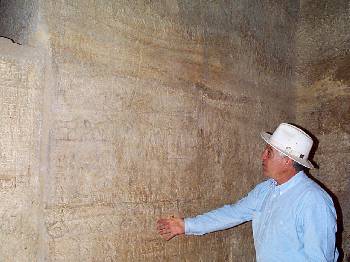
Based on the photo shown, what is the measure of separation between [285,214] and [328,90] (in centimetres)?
204

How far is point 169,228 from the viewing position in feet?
9.84

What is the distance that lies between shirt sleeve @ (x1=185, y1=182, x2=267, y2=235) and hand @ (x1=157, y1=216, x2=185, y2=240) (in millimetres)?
56

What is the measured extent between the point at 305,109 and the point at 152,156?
87.5 inches

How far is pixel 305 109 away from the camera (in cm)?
424

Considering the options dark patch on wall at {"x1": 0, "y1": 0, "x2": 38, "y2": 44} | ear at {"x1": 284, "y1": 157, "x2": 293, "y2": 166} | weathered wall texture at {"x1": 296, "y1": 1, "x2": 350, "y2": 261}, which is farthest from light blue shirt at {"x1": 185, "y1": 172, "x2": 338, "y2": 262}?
dark patch on wall at {"x1": 0, "y1": 0, "x2": 38, "y2": 44}

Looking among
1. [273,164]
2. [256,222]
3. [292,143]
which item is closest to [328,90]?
[292,143]

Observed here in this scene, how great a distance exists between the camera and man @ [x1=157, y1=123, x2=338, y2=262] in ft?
7.97

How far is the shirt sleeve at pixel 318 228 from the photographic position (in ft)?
7.80

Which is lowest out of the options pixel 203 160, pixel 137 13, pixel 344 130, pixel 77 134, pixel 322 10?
pixel 203 160

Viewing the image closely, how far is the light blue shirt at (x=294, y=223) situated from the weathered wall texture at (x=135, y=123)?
1.60ft

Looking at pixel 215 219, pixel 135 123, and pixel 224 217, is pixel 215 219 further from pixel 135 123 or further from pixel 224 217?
pixel 135 123

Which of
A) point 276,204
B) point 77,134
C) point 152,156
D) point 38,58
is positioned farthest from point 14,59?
point 276,204

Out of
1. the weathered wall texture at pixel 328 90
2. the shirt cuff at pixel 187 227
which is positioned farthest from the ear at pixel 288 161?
the weathered wall texture at pixel 328 90

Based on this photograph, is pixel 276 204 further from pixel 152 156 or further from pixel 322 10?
pixel 322 10
